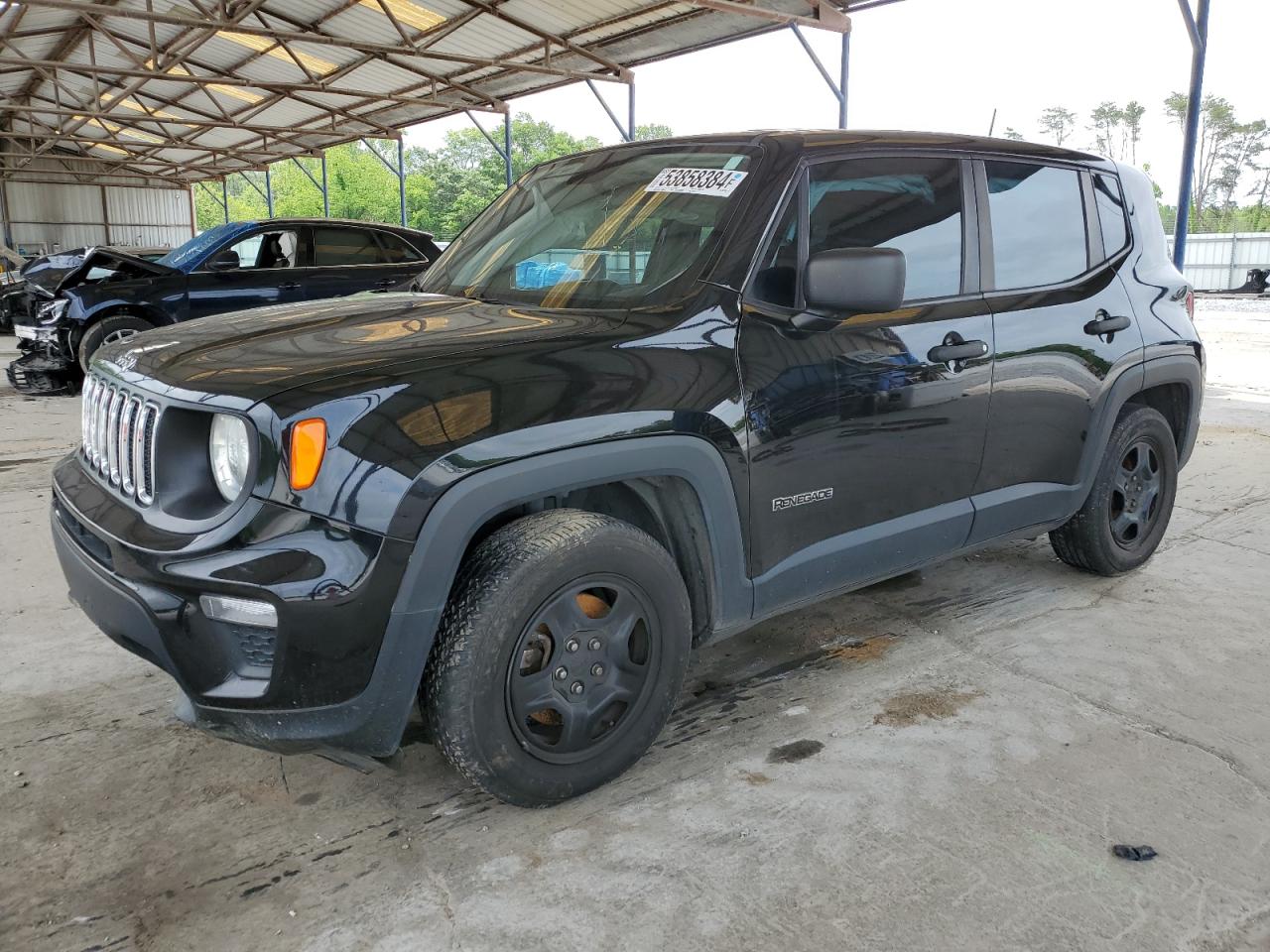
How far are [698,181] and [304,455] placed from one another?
4.79 ft

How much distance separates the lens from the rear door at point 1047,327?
130 inches

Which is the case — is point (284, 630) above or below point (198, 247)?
below

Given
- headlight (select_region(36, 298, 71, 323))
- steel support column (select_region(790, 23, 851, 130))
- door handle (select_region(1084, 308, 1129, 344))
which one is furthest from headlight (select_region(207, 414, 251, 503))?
steel support column (select_region(790, 23, 851, 130))

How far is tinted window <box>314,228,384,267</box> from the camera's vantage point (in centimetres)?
927

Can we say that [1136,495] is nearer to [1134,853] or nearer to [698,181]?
[1134,853]

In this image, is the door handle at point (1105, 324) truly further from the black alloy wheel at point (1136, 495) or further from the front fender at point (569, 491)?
the front fender at point (569, 491)

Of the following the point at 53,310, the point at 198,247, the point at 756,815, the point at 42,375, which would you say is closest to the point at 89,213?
the point at 42,375

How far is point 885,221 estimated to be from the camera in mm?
2982

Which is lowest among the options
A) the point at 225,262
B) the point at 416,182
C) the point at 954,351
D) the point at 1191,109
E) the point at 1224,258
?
the point at 954,351

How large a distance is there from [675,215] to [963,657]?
5.96ft

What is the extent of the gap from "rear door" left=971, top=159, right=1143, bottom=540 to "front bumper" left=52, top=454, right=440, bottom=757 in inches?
82.2

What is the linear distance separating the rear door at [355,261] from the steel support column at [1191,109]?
700 cm

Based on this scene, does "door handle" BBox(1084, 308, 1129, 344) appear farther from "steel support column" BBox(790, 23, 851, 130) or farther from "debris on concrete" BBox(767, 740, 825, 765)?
"steel support column" BBox(790, 23, 851, 130)

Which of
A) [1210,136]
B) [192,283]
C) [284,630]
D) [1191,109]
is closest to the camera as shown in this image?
[284,630]
